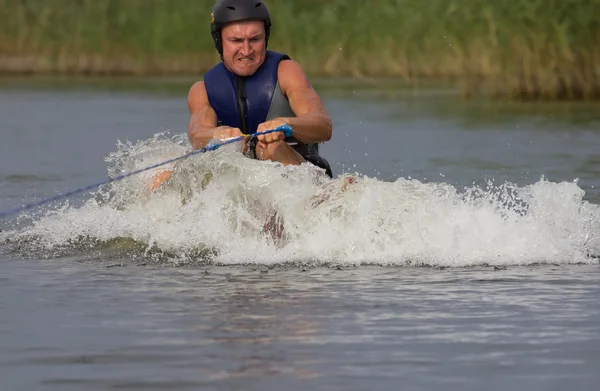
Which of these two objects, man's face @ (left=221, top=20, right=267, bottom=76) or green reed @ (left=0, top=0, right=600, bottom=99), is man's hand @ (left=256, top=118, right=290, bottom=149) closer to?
man's face @ (left=221, top=20, right=267, bottom=76)

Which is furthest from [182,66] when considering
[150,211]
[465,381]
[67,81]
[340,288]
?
[465,381]

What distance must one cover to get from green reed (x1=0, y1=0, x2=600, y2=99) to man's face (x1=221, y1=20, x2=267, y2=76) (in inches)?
493

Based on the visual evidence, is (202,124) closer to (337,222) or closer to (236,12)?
(236,12)

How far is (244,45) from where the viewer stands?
9438 mm

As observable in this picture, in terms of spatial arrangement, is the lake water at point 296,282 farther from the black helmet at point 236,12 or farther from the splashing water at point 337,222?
the black helmet at point 236,12

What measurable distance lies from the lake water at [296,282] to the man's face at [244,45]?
0.62 meters

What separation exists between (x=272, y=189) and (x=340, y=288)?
1497 mm

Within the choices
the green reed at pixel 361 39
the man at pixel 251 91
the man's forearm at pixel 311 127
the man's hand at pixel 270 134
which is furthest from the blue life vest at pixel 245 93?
the green reed at pixel 361 39

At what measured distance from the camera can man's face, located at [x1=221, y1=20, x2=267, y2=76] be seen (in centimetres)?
939

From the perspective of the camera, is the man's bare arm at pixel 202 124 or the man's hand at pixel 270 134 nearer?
the man's hand at pixel 270 134

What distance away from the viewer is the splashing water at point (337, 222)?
8.74m

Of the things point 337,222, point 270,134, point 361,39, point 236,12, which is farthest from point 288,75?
point 361,39

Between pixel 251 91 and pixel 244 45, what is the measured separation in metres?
0.26

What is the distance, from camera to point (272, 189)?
9.08 metres
